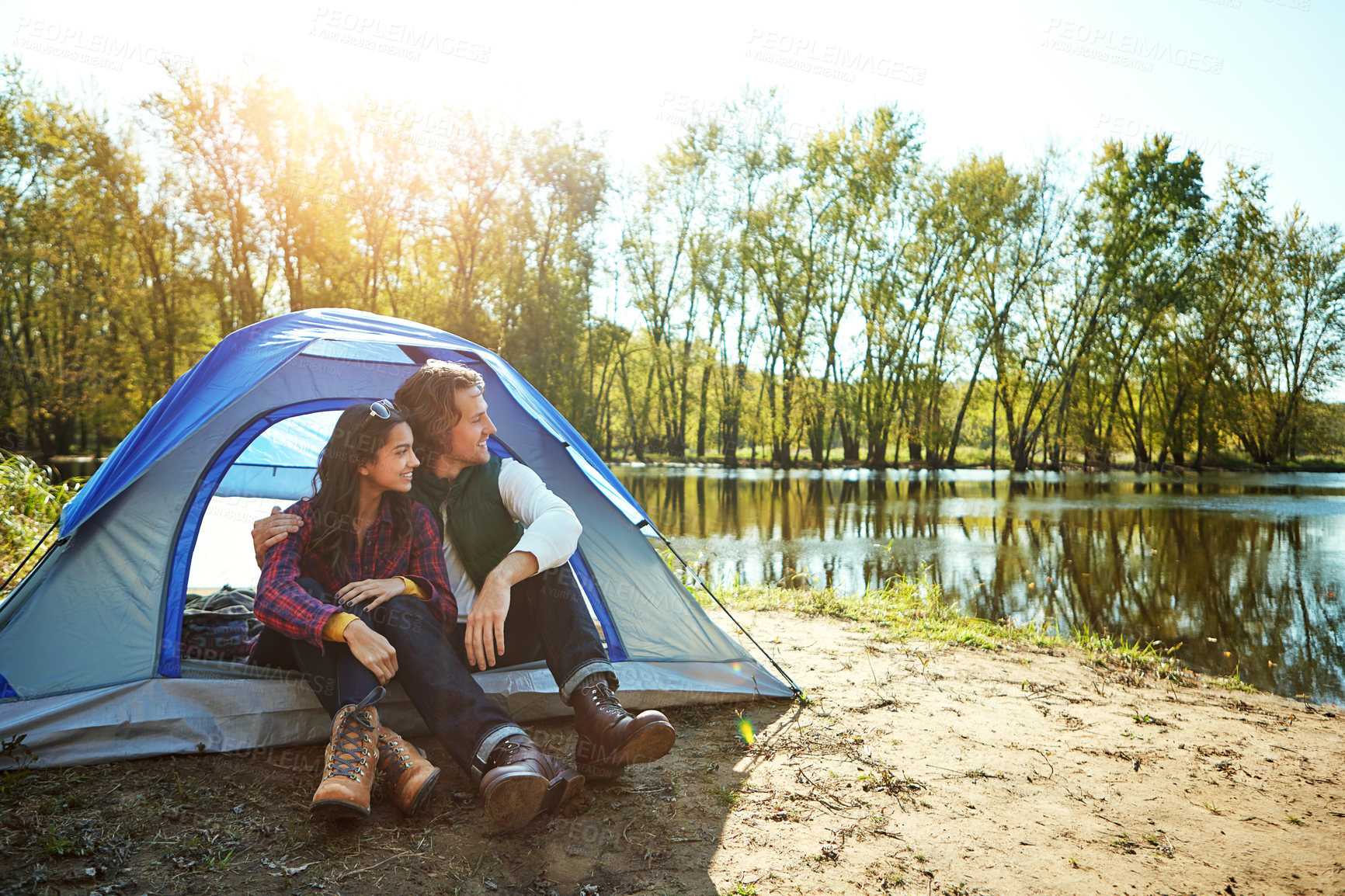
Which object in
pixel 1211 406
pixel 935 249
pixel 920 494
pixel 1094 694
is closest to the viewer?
pixel 1094 694

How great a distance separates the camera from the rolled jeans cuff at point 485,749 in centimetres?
222

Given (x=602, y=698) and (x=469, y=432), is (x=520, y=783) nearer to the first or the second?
(x=602, y=698)

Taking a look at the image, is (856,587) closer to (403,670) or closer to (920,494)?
(403,670)

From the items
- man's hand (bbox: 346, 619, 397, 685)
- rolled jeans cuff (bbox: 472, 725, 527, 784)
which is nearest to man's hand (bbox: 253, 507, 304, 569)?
man's hand (bbox: 346, 619, 397, 685)

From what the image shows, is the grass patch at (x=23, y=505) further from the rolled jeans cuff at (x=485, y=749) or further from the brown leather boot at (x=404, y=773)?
the rolled jeans cuff at (x=485, y=749)

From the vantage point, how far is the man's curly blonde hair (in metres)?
2.96

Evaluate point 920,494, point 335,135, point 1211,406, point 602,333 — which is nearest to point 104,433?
point 335,135

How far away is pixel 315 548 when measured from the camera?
2.76 m

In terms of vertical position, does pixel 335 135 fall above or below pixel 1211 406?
above

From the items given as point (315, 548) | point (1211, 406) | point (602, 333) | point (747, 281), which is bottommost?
point (315, 548)

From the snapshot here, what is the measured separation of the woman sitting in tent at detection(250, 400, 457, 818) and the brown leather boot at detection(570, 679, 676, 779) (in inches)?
19.6

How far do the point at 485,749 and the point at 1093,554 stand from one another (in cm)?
999

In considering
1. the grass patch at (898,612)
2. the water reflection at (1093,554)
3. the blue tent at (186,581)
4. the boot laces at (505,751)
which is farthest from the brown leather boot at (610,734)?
the water reflection at (1093,554)

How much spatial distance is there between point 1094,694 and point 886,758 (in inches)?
66.4
